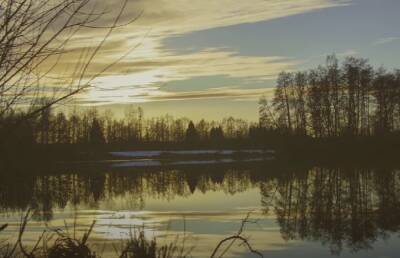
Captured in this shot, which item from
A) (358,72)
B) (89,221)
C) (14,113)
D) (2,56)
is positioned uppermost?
(358,72)

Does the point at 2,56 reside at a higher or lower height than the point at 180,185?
higher

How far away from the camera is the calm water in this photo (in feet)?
40.2

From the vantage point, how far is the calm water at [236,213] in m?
12.3

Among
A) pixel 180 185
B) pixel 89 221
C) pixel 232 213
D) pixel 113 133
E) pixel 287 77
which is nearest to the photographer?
pixel 89 221

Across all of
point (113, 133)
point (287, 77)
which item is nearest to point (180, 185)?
point (287, 77)

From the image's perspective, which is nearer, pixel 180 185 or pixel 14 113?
pixel 14 113

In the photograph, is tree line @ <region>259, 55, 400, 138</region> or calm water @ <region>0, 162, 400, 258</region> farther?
tree line @ <region>259, 55, 400, 138</region>

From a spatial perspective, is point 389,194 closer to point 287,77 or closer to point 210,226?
point 210,226

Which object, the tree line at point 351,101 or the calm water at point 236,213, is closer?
the calm water at point 236,213

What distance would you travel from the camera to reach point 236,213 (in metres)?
18.0

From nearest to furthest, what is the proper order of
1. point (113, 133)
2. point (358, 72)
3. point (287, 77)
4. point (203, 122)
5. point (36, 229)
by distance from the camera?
point (36, 229) < point (358, 72) < point (287, 77) < point (113, 133) < point (203, 122)

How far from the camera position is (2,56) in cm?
371

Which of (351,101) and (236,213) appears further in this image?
(351,101)

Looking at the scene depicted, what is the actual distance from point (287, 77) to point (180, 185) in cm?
5558
